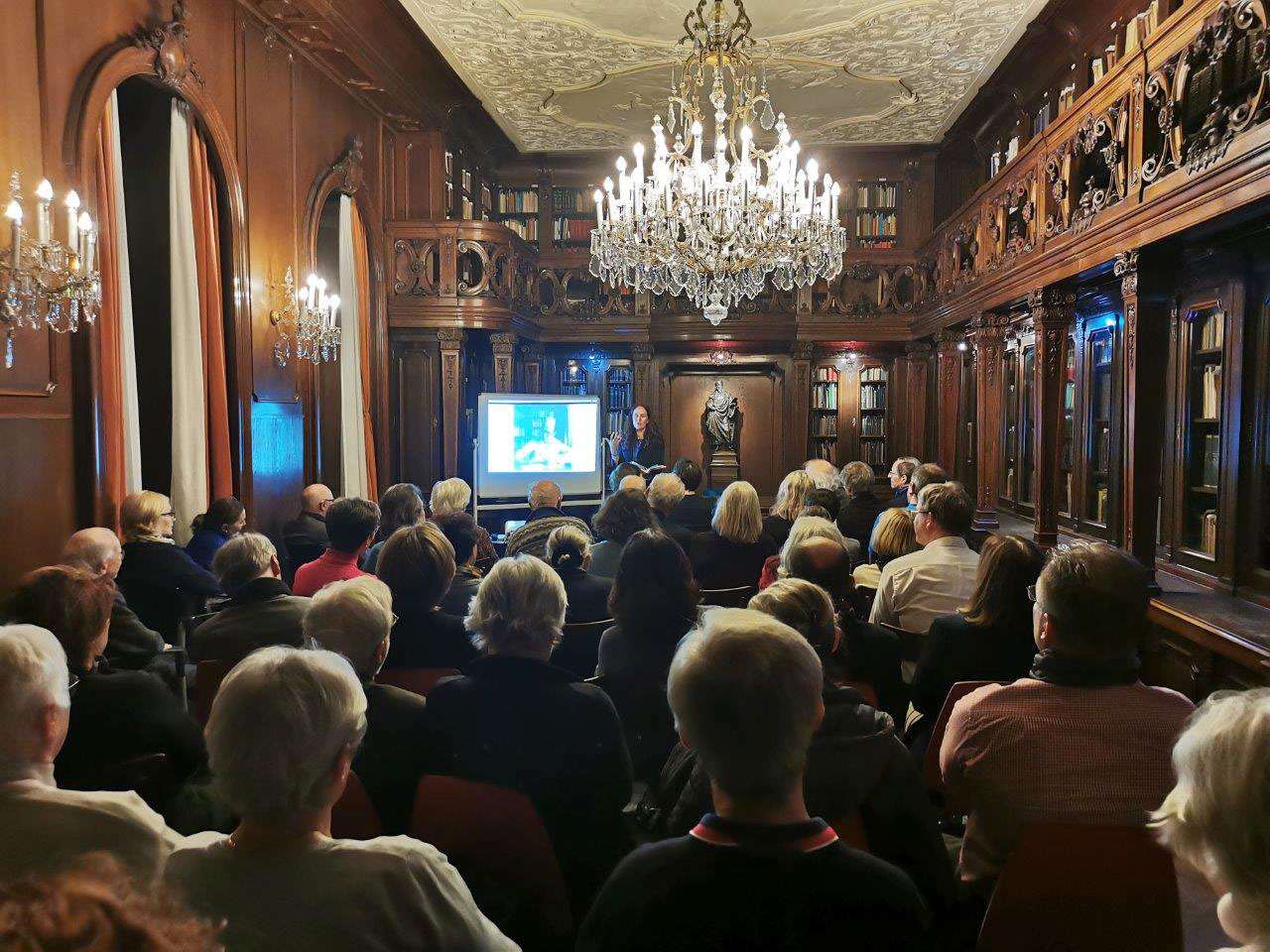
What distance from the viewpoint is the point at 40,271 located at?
12.3ft

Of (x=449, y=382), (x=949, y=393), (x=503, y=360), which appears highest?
A: (x=503, y=360)

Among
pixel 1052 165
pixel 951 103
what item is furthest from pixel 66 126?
pixel 951 103

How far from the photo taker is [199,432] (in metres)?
5.79

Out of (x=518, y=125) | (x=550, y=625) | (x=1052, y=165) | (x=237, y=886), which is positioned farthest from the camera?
(x=518, y=125)

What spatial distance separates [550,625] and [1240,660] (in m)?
2.95

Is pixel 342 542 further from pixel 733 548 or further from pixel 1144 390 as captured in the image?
pixel 1144 390

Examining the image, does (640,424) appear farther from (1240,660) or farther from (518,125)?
(1240,660)

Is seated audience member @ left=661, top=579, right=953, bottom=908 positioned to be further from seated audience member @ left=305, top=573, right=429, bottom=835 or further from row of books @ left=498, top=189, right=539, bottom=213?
row of books @ left=498, top=189, right=539, bottom=213

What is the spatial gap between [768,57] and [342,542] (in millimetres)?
6634

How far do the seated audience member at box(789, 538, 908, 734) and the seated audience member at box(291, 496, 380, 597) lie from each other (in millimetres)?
1861

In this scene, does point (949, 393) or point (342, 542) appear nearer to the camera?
point (342, 542)

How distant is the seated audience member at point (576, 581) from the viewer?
3635 mm

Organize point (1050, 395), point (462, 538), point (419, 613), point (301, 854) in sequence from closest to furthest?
point (301, 854) → point (419, 613) → point (462, 538) → point (1050, 395)

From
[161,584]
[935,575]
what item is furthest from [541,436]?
[935,575]
